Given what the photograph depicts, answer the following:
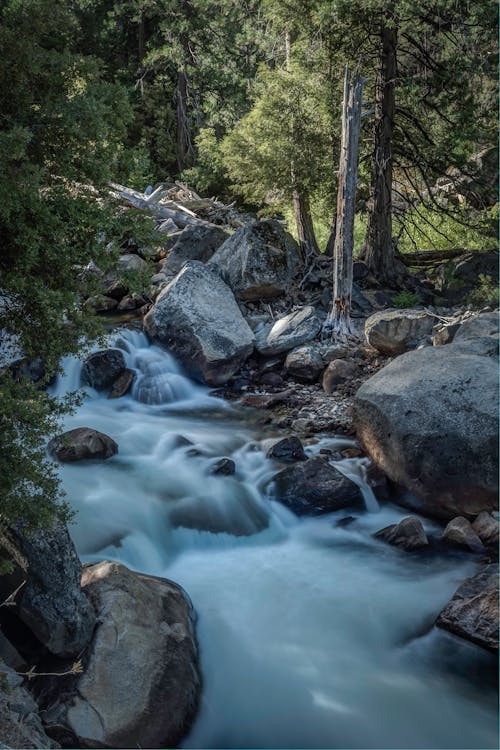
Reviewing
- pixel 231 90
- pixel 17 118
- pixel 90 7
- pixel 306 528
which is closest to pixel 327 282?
pixel 306 528

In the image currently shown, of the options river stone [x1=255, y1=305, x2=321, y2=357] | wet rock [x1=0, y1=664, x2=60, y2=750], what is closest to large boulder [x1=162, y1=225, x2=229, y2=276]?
river stone [x1=255, y1=305, x2=321, y2=357]

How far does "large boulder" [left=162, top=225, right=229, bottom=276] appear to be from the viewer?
49.5 ft

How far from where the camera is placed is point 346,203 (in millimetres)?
12258

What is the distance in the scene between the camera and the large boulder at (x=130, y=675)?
14.8 feet

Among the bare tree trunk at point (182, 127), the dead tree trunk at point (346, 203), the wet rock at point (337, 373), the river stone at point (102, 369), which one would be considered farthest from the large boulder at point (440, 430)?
the bare tree trunk at point (182, 127)

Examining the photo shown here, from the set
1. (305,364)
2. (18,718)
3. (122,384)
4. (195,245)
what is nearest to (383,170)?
(195,245)

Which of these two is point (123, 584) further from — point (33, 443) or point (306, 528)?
point (306, 528)

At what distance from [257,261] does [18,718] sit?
10.7 m

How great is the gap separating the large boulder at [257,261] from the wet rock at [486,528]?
7524mm

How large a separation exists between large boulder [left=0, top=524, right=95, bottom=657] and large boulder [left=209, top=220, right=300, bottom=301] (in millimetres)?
9095

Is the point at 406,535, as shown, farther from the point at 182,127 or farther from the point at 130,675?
the point at 182,127

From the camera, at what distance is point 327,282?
14.4 m

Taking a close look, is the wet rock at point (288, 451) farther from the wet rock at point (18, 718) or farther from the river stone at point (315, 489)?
the wet rock at point (18, 718)

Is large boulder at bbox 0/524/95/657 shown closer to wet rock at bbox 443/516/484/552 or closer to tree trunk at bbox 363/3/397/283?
wet rock at bbox 443/516/484/552
